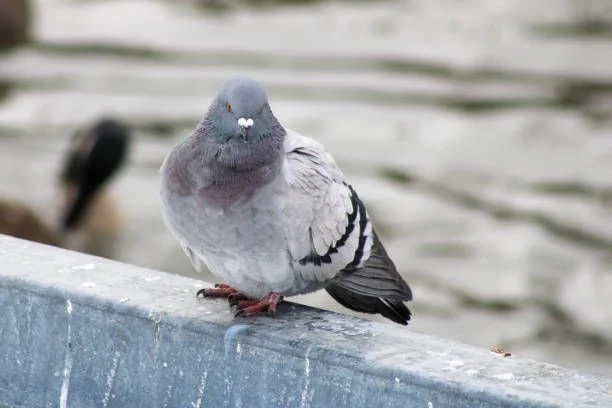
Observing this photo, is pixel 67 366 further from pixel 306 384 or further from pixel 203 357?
pixel 306 384

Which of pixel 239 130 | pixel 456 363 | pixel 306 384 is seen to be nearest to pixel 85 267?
pixel 239 130

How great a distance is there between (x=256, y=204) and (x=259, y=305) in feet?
1.00

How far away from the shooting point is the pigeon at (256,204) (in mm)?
3928

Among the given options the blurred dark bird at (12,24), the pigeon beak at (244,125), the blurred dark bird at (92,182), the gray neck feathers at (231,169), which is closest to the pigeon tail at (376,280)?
the gray neck feathers at (231,169)

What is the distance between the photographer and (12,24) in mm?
14789

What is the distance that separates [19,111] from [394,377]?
9.92m

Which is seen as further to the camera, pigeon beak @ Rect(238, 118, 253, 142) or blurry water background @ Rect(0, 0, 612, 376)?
blurry water background @ Rect(0, 0, 612, 376)

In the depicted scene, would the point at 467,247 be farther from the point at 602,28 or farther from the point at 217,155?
the point at 217,155

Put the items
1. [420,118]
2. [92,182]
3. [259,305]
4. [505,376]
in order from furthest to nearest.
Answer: [420,118], [92,182], [259,305], [505,376]

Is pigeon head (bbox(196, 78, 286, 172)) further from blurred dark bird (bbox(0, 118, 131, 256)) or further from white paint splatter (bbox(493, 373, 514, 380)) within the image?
blurred dark bird (bbox(0, 118, 131, 256))

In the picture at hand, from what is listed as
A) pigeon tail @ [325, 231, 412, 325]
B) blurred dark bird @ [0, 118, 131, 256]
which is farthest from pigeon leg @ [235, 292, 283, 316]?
blurred dark bird @ [0, 118, 131, 256]

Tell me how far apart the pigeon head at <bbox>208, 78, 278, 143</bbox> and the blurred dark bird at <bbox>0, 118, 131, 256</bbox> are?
7.01 metres

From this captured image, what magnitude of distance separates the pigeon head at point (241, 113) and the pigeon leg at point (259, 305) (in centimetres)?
48

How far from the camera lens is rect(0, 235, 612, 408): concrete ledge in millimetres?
3398
